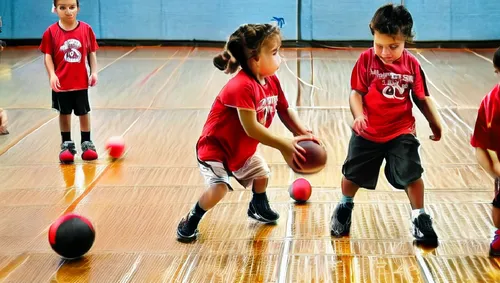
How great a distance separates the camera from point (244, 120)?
3846 millimetres

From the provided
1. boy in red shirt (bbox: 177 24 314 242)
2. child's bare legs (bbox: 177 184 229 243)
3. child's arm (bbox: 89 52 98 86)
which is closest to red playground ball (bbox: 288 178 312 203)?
boy in red shirt (bbox: 177 24 314 242)

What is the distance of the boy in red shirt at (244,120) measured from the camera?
12.6ft

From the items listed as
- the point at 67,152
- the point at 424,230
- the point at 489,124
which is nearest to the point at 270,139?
the point at 424,230

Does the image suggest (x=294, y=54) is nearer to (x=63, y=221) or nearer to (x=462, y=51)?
(x=462, y=51)

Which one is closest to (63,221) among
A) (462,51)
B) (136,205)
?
(136,205)

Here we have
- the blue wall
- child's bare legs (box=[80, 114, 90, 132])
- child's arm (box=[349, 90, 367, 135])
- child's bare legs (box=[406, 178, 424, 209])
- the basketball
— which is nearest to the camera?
the basketball

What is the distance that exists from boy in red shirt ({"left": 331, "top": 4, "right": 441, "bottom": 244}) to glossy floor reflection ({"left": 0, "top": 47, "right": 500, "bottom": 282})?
32 centimetres

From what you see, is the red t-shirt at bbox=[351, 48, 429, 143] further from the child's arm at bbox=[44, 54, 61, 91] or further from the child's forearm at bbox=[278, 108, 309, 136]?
the child's arm at bbox=[44, 54, 61, 91]

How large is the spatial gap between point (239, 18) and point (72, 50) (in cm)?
687

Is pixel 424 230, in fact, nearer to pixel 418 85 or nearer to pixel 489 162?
pixel 489 162

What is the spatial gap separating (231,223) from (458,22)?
28.7ft

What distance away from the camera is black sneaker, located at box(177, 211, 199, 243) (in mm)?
4121

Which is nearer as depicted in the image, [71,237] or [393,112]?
[71,237]

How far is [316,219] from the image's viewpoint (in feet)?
14.6
